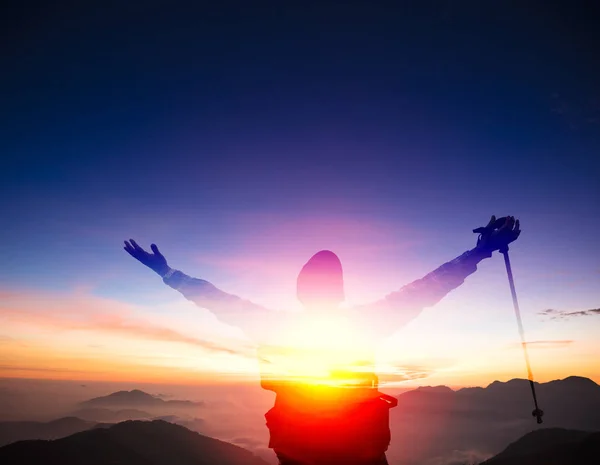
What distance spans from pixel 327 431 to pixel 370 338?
150cm

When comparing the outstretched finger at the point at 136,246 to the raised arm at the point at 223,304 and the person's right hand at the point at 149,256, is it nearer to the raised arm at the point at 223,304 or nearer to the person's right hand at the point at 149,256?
the person's right hand at the point at 149,256

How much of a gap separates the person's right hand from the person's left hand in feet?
19.5

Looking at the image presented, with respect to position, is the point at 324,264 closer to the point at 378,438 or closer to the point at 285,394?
the point at 285,394

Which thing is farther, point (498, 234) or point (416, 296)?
point (498, 234)

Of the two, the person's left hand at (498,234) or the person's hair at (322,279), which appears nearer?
the person's hair at (322,279)

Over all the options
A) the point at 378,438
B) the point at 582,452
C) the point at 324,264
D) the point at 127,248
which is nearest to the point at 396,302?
the point at 324,264

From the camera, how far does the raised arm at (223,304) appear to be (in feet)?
18.3

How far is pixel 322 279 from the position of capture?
17.7 ft

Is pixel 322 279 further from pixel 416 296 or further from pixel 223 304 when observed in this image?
pixel 223 304

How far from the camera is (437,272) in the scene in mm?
5680

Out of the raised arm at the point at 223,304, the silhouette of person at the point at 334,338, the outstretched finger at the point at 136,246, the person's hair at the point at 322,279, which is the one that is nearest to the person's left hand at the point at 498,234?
the silhouette of person at the point at 334,338

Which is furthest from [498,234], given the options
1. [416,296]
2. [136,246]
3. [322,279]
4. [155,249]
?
[136,246]

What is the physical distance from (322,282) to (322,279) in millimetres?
51

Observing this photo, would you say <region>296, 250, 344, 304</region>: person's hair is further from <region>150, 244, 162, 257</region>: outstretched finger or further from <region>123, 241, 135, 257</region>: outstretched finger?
<region>123, 241, 135, 257</region>: outstretched finger
